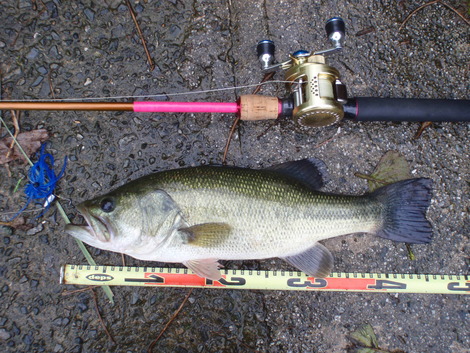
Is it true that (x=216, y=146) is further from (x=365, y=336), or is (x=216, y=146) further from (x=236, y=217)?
(x=365, y=336)

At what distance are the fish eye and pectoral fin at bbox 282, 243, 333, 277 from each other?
1.32m

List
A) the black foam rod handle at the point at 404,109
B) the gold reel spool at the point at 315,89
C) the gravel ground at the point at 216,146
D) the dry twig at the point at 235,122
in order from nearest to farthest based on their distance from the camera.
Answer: the gold reel spool at the point at 315,89 → the black foam rod handle at the point at 404,109 → the gravel ground at the point at 216,146 → the dry twig at the point at 235,122

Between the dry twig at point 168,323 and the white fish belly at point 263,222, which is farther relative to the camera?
the dry twig at point 168,323

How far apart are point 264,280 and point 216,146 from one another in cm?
115

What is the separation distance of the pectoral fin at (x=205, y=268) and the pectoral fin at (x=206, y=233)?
0.64ft

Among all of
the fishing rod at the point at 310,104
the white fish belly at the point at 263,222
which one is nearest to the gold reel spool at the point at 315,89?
the fishing rod at the point at 310,104

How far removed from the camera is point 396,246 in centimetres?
279

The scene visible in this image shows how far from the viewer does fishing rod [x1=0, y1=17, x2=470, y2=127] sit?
92.1 inches

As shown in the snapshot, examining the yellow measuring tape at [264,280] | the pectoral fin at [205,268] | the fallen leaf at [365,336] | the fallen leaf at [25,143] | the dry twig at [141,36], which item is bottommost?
the fallen leaf at [365,336]

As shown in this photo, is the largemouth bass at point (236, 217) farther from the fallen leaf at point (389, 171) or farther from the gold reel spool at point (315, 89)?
the gold reel spool at point (315, 89)

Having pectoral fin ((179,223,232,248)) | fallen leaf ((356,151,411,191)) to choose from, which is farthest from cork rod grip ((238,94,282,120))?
fallen leaf ((356,151,411,191))

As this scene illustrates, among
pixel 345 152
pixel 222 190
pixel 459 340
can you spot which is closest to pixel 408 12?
pixel 345 152

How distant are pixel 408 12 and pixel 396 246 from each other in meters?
2.10

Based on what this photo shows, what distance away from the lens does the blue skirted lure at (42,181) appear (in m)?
2.62
